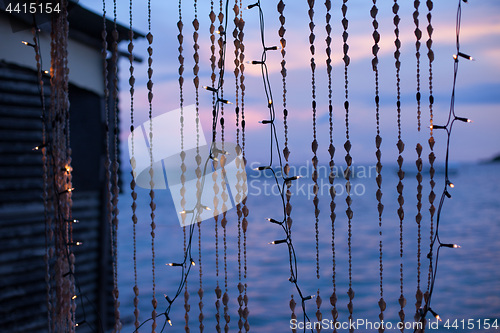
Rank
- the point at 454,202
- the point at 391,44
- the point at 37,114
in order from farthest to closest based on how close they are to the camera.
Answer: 1. the point at 454,202
2. the point at 37,114
3. the point at 391,44

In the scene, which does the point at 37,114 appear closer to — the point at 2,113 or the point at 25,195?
the point at 2,113

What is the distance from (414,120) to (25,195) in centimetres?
281

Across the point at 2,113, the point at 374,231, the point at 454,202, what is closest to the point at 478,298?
the point at 374,231

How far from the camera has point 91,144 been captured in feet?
13.1

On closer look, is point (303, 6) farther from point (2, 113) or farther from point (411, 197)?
point (411, 197)

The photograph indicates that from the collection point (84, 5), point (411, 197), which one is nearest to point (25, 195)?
point (84, 5)

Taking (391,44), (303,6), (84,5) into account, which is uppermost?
(84,5)

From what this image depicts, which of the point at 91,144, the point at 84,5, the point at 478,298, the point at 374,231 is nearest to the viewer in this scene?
the point at 84,5

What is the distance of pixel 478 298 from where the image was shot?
5.84m

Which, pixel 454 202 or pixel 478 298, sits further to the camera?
pixel 454 202

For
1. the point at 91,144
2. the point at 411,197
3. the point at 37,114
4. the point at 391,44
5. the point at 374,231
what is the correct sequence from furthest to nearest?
the point at 411,197
the point at 374,231
the point at 91,144
the point at 37,114
the point at 391,44

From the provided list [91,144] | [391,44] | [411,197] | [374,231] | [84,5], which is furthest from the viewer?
[411,197]

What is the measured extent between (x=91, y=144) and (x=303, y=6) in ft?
9.28

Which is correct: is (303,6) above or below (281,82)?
above
